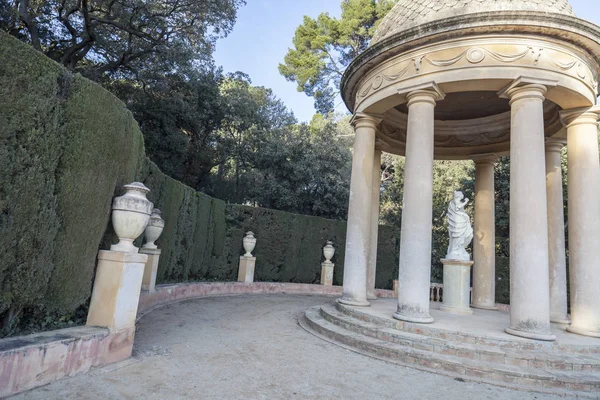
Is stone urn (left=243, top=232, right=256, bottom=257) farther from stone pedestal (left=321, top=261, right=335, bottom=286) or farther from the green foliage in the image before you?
the green foliage

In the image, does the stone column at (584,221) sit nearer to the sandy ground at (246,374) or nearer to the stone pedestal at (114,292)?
the sandy ground at (246,374)

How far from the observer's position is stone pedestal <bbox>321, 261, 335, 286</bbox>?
15836 mm

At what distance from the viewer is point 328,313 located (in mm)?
7742

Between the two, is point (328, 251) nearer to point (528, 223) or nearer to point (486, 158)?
point (486, 158)

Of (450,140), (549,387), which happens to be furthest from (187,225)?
(549,387)

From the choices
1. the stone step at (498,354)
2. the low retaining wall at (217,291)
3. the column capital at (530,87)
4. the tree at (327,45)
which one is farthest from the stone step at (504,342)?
the tree at (327,45)

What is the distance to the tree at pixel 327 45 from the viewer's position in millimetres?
25703

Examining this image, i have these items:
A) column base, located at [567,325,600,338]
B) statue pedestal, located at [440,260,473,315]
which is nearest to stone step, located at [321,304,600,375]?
column base, located at [567,325,600,338]

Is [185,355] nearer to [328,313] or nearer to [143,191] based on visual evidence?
[143,191]

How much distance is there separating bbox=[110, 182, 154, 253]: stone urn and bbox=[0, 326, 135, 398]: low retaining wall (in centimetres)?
117

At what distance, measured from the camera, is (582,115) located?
764 centimetres

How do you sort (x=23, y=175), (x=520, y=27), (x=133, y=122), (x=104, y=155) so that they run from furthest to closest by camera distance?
(x=520, y=27) < (x=133, y=122) < (x=104, y=155) < (x=23, y=175)

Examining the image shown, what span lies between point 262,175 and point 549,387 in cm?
1731

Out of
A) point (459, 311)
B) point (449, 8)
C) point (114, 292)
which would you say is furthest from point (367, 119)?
point (114, 292)
